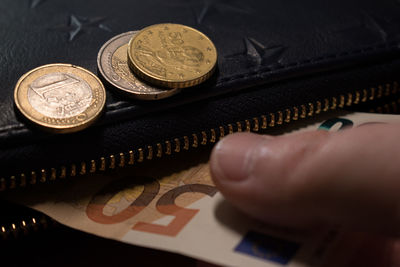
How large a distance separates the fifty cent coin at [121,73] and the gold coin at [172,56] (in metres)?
0.01

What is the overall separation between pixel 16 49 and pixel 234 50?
36cm

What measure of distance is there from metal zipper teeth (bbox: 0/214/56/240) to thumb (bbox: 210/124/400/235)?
12.5 inches

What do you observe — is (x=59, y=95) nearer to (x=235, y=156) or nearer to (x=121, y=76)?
(x=121, y=76)

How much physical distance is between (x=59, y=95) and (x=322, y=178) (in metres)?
0.39

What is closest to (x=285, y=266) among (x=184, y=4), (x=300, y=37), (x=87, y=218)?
(x=87, y=218)

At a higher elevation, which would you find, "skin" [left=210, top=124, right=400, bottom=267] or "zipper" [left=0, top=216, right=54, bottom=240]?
"skin" [left=210, top=124, right=400, bottom=267]

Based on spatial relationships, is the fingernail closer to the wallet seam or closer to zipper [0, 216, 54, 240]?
the wallet seam

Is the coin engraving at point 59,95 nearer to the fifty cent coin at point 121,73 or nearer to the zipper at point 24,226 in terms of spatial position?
the fifty cent coin at point 121,73

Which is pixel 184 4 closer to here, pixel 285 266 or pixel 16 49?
pixel 16 49

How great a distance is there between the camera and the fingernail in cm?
59

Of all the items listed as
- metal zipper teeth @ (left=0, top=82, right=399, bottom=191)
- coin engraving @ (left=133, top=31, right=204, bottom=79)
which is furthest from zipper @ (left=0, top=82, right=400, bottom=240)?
coin engraving @ (left=133, top=31, right=204, bottom=79)

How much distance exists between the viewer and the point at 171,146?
0.75 metres

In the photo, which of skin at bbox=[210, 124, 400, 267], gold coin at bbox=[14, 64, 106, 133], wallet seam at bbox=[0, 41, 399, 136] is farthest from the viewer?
wallet seam at bbox=[0, 41, 399, 136]

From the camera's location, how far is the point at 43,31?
0.83m
